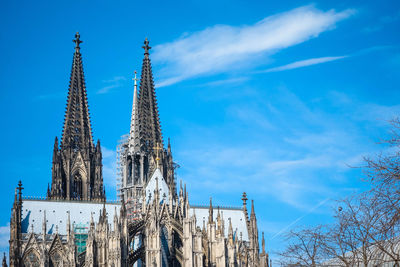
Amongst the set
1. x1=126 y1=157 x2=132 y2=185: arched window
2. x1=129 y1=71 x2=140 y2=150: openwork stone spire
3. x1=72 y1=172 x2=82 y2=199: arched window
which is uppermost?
x1=129 y1=71 x2=140 y2=150: openwork stone spire

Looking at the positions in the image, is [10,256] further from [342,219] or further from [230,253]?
[342,219]

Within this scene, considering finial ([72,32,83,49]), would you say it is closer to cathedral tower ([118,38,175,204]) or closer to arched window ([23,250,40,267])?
cathedral tower ([118,38,175,204])

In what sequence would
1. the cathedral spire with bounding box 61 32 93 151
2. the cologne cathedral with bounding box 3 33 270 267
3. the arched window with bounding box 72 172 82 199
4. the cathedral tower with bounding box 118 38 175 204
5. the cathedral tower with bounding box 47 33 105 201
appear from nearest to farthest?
the cologne cathedral with bounding box 3 33 270 267
the cathedral tower with bounding box 47 33 105 201
the arched window with bounding box 72 172 82 199
the cathedral spire with bounding box 61 32 93 151
the cathedral tower with bounding box 118 38 175 204

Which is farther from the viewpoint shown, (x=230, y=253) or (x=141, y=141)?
(x=141, y=141)

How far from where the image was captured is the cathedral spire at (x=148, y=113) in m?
97.4

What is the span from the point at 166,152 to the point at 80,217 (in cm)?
2332

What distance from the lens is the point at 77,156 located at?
89.3m

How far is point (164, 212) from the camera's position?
66.0 metres

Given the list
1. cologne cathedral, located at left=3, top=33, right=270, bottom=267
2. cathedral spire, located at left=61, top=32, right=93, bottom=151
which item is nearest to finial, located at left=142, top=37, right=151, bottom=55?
cologne cathedral, located at left=3, top=33, right=270, bottom=267

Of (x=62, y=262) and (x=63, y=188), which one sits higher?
(x=63, y=188)

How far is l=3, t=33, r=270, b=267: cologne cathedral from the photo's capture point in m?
63.5

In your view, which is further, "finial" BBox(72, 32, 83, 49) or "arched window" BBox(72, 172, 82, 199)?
"finial" BBox(72, 32, 83, 49)

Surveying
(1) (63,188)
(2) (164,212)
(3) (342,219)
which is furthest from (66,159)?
(3) (342,219)

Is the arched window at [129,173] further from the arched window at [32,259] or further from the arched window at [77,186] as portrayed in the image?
the arched window at [32,259]
